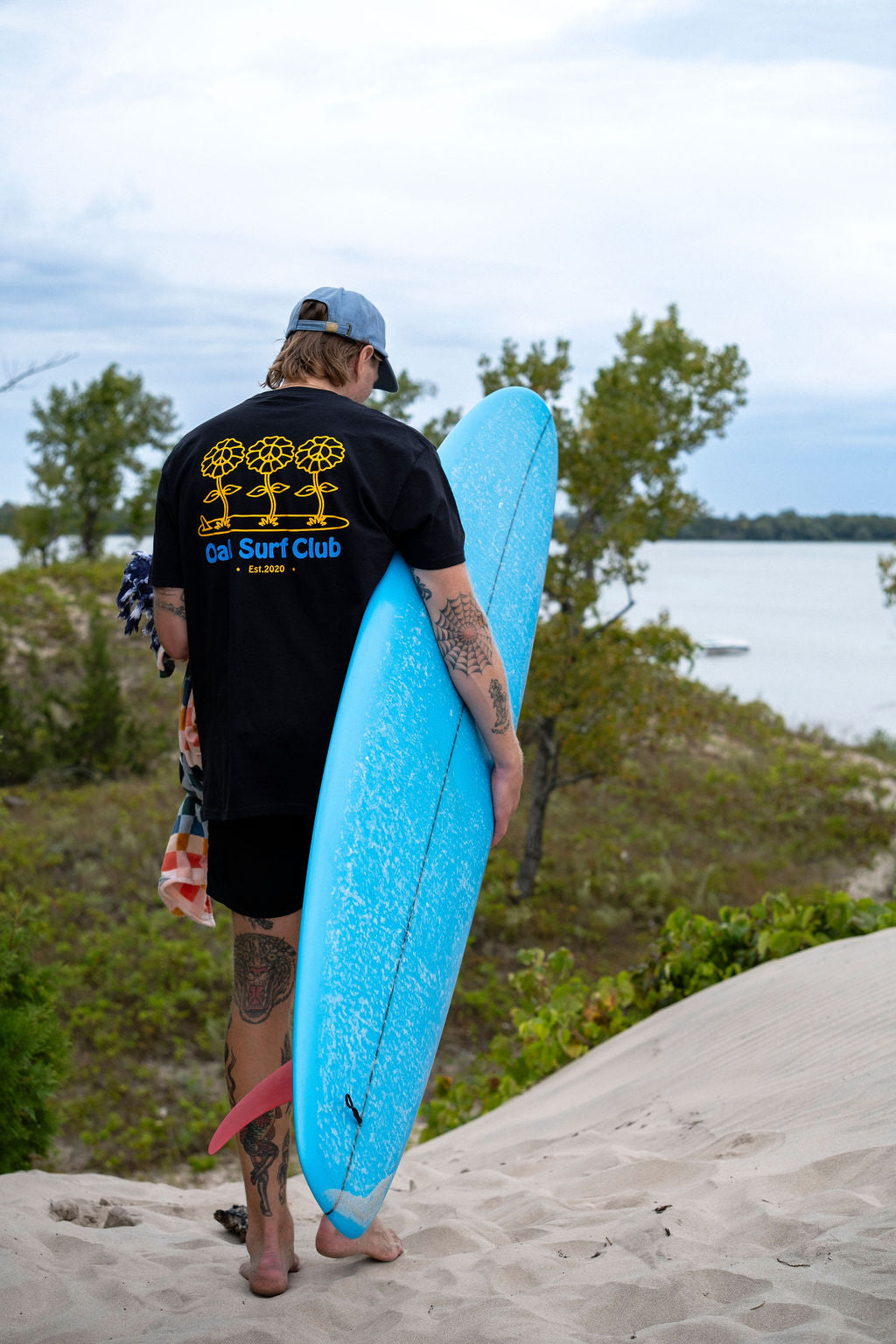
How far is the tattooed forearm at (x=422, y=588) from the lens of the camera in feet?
7.58

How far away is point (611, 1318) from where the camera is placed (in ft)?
6.27

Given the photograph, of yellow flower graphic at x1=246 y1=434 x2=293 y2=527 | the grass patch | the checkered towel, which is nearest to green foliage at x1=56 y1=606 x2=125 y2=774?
the grass patch

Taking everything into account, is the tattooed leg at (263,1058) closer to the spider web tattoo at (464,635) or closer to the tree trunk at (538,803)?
the spider web tattoo at (464,635)

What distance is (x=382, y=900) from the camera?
7.52 ft

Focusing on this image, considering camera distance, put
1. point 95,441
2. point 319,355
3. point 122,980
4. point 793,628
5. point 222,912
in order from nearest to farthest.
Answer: point 319,355, point 122,980, point 222,912, point 95,441, point 793,628

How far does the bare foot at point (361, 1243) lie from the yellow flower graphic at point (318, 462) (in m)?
1.52

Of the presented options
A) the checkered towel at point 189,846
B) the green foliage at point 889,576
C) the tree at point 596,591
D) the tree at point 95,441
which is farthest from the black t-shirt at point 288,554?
the tree at point 95,441

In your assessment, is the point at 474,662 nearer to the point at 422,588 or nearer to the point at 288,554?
the point at 422,588

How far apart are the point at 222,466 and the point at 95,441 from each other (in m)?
21.8

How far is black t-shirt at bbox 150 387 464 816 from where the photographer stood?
213cm

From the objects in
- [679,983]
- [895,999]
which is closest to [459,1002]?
[679,983]

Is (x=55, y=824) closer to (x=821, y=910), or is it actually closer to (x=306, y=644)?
(x=821, y=910)

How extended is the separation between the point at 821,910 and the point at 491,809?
279 cm

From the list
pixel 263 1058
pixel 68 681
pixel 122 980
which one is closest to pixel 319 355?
pixel 263 1058
